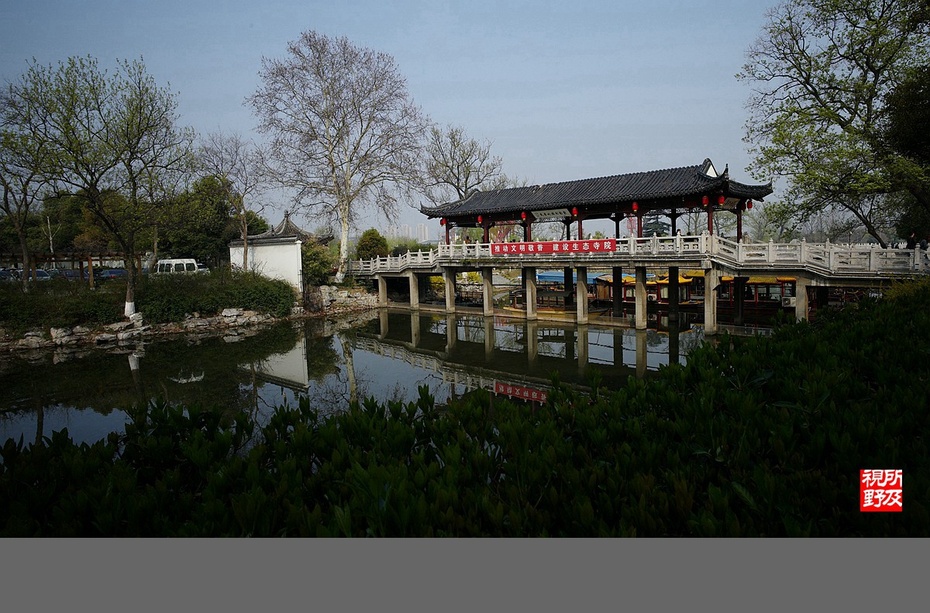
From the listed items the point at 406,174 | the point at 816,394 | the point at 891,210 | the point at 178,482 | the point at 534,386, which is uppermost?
the point at 406,174

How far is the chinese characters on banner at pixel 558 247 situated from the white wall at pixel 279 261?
→ 31.1ft

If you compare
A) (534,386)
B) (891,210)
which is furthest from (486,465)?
(891,210)

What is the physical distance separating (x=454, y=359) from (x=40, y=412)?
8756 millimetres

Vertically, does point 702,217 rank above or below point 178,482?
above

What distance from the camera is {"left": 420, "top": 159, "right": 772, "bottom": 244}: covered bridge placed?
16250 mm

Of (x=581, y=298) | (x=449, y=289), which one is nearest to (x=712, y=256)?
(x=581, y=298)

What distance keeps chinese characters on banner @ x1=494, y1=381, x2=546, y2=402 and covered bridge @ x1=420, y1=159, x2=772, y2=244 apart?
8424 millimetres

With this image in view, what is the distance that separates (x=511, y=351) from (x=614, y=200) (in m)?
6.62

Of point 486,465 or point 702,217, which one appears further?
point 702,217

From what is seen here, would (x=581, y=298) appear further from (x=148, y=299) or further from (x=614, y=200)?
(x=148, y=299)

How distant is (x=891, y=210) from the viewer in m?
20.0

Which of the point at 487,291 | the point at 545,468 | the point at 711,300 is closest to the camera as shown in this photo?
the point at 545,468

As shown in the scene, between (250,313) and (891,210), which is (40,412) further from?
(891,210)

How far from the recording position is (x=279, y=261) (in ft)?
82.0
